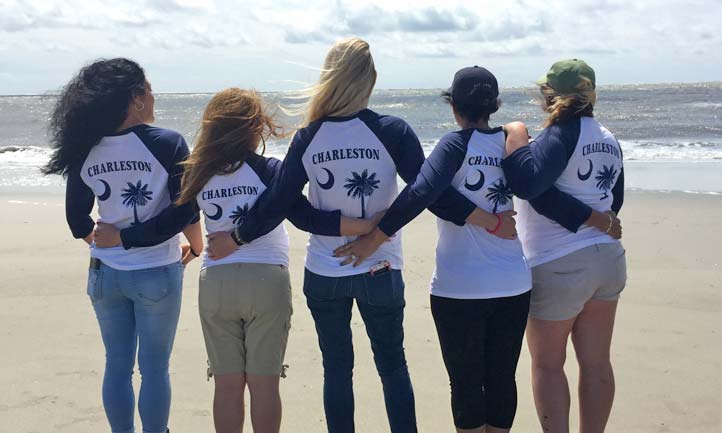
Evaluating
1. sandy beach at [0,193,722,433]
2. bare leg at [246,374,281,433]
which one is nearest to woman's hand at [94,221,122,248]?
bare leg at [246,374,281,433]

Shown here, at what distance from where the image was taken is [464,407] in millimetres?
2914

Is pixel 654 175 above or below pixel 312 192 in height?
below

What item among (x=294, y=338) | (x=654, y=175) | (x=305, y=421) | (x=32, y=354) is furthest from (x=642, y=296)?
(x=654, y=175)

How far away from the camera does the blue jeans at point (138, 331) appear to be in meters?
3.02

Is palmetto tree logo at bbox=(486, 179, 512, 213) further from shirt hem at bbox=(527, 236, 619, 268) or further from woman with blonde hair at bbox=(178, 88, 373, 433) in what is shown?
woman with blonde hair at bbox=(178, 88, 373, 433)

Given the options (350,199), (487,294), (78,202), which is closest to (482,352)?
(487,294)

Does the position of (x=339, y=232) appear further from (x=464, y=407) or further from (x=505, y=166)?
(x=464, y=407)

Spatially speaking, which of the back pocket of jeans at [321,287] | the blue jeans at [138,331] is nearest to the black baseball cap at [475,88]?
the back pocket of jeans at [321,287]

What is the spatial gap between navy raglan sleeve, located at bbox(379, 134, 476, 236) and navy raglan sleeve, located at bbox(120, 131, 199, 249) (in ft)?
2.72

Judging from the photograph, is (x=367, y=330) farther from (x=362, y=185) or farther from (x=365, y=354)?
(x=365, y=354)

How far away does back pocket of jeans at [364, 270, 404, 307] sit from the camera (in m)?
2.83

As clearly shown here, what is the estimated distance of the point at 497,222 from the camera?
9.22ft

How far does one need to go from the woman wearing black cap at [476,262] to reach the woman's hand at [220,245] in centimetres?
44

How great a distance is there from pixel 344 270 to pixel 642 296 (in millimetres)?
4036
